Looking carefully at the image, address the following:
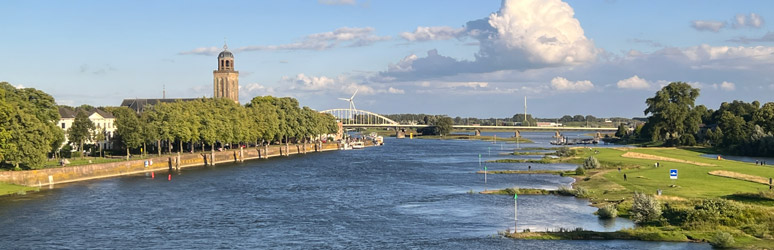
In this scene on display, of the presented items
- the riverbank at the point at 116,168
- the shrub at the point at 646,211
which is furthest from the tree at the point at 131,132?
the shrub at the point at 646,211

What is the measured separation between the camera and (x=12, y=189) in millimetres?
83562

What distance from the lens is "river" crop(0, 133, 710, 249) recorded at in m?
55.2

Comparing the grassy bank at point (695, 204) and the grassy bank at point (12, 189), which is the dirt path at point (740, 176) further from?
the grassy bank at point (12, 189)

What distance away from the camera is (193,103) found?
155875 millimetres

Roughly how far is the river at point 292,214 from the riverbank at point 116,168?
9.13ft

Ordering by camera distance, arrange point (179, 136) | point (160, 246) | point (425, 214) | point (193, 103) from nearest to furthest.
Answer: point (160, 246) < point (425, 214) < point (179, 136) < point (193, 103)

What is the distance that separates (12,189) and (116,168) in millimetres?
24734

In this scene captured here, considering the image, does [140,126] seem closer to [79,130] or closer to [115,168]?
[79,130]

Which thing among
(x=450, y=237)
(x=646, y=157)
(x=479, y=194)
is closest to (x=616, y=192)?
(x=479, y=194)

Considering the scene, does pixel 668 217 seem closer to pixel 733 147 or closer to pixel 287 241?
pixel 287 241

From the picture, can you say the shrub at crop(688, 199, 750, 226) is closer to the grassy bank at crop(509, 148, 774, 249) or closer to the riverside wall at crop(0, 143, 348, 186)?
the grassy bank at crop(509, 148, 774, 249)

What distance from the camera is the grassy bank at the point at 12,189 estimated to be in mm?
82062

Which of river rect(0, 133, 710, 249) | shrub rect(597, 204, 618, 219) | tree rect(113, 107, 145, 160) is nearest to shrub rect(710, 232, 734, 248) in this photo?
river rect(0, 133, 710, 249)

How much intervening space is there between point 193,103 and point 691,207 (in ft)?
384
